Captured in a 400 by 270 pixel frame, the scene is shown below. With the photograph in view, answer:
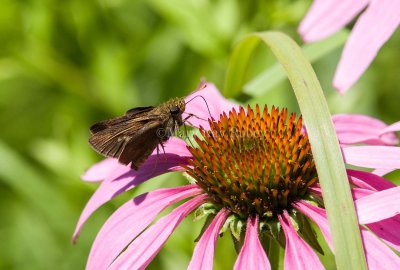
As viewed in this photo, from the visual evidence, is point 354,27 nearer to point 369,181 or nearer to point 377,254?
point 369,181

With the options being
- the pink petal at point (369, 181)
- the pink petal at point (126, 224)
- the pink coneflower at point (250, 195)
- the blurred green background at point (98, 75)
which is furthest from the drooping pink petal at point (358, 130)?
the blurred green background at point (98, 75)

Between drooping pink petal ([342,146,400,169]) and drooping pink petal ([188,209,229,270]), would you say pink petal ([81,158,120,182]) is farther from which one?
drooping pink petal ([342,146,400,169])

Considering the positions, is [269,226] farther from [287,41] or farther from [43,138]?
[43,138]

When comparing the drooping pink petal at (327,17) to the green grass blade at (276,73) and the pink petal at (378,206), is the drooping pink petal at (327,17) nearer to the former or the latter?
the green grass blade at (276,73)

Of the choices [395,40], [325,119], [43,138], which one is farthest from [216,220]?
[43,138]

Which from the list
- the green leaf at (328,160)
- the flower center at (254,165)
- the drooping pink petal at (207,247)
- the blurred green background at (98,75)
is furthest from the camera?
the blurred green background at (98,75)

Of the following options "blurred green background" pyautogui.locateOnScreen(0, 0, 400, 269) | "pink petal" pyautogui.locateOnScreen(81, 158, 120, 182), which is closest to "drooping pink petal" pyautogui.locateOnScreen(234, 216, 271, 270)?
"pink petal" pyautogui.locateOnScreen(81, 158, 120, 182)
